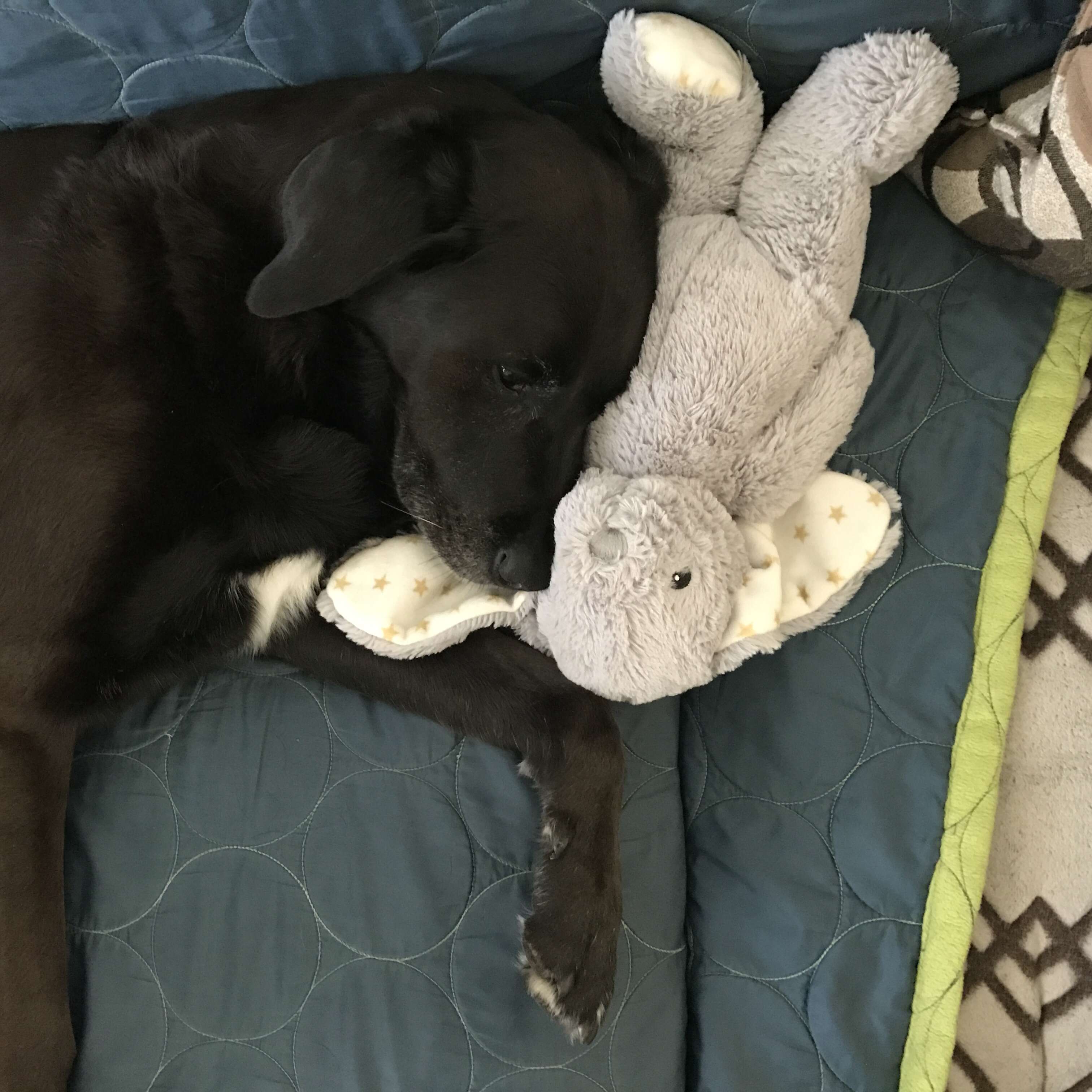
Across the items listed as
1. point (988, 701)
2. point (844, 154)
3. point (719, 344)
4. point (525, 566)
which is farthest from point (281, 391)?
point (988, 701)

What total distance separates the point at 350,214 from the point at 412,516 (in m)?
0.41

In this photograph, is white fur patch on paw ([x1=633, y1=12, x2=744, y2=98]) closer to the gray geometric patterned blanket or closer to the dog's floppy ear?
the dog's floppy ear

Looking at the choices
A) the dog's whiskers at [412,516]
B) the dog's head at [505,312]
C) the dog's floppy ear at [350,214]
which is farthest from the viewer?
the dog's whiskers at [412,516]

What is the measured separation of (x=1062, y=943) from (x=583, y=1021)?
697mm

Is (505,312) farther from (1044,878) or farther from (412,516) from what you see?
(1044,878)

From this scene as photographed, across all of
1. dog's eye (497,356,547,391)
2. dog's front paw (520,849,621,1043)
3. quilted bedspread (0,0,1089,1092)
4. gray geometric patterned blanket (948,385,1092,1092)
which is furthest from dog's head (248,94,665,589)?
gray geometric patterned blanket (948,385,1092,1092)

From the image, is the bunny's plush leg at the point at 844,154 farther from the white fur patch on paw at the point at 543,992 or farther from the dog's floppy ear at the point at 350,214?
the white fur patch on paw at the point at 543,992

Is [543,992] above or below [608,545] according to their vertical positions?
below

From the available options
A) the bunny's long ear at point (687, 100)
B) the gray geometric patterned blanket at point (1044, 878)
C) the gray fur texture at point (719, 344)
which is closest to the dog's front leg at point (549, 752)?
the gray fur texture at point (719, 344)

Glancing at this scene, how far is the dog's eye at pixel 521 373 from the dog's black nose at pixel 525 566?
0.65 feet

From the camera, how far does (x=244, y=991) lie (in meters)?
1.20

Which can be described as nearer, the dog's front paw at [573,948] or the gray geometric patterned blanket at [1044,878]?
the dog's front paw at [573,948]

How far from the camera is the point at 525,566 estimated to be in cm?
123

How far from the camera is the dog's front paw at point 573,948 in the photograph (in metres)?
1.21
